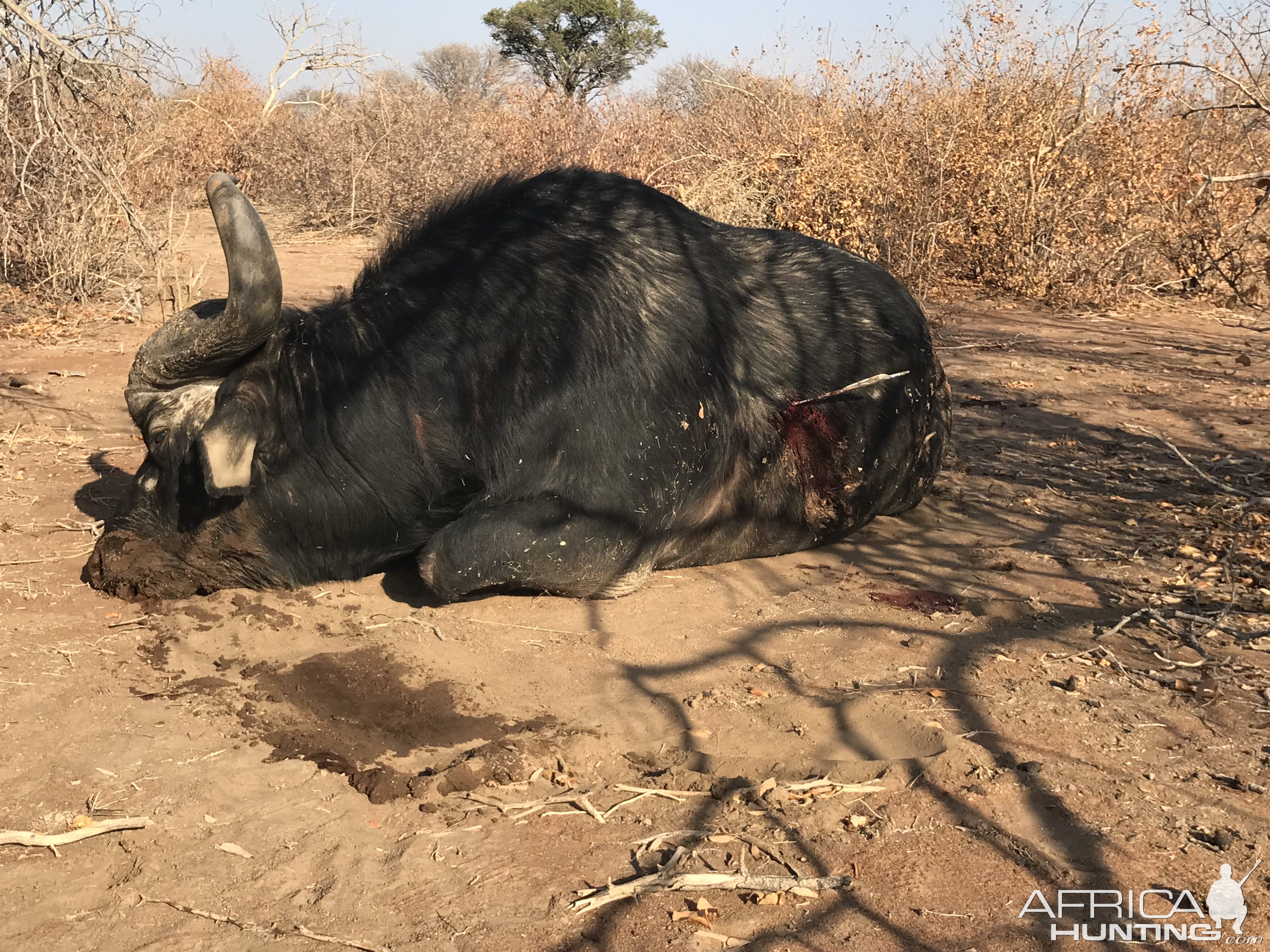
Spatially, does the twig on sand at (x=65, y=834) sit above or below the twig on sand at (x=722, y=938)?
below

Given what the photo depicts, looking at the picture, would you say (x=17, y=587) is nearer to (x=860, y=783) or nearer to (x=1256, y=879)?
(x=860, y=783)

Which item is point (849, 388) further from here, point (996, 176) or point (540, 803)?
point (996, 176)

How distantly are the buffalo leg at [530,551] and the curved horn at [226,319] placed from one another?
1.19 m

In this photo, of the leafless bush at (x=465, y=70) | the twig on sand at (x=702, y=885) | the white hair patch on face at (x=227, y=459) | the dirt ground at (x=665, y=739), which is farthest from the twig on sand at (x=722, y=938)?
the leafless bush at (x=465, y=70)

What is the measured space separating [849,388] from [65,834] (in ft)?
13.1

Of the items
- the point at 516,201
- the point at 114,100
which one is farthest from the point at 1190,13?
the point at 114,100

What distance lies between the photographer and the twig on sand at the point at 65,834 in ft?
10.2

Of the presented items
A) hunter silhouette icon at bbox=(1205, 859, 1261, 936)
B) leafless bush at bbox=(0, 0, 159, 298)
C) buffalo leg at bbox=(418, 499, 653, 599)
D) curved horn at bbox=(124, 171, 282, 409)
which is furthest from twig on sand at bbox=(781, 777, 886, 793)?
leafless bush at bbox=(0, 0, 159, 298)

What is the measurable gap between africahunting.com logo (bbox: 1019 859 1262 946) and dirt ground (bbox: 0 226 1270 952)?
5 cm

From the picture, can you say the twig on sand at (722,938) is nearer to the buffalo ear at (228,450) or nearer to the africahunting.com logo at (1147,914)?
the africahunting.com logo at (1147,914)

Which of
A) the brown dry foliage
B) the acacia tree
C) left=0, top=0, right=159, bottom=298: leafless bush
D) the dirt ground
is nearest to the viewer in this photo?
the dirt ground

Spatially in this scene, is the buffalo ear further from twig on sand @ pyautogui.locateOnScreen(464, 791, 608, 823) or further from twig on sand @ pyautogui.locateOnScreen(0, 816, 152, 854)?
twig on sand @ pyautogui.locateOnScreen(464, 791, 608, 823)

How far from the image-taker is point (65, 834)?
A: 3152mm

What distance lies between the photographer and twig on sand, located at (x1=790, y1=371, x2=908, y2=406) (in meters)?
5.58
